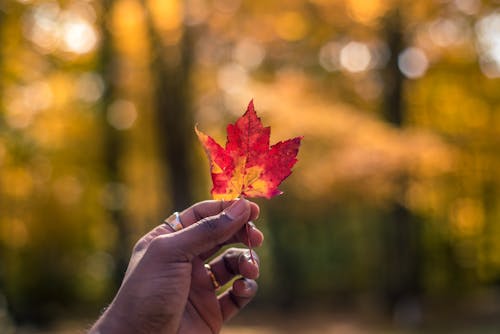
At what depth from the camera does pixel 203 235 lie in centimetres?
159

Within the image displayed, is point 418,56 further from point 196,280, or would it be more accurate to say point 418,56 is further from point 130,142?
point 196,280

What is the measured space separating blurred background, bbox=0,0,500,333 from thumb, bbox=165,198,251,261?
9769mm

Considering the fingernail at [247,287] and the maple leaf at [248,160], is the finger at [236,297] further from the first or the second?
the maple leaf at [248,160]

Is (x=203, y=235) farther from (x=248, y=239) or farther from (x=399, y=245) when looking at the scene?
(x=399, y=245)

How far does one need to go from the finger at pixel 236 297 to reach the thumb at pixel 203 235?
26cm

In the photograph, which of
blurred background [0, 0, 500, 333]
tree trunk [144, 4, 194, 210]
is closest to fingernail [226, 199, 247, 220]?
blurred background [0, 0, 500, 333]

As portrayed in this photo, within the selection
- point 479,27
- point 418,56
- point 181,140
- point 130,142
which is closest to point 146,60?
point 181,140

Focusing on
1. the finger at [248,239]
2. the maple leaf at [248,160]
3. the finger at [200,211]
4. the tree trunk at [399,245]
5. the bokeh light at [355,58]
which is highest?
the maple leaf at [248,160]

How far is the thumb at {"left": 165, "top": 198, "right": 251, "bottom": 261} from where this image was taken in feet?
5.20

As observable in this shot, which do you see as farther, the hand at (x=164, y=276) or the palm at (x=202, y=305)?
the palm at (x=202, y=305)

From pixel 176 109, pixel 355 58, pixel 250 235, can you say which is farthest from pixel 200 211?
pixel 355 58

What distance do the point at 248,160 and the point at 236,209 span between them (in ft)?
0.47

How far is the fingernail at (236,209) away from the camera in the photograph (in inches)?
64.3

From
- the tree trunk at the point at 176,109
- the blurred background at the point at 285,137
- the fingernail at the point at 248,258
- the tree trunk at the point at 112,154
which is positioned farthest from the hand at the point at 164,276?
the tree trunk at the point at 112,154
